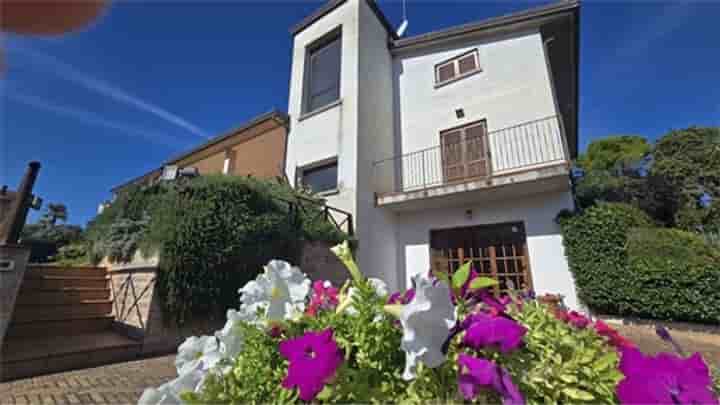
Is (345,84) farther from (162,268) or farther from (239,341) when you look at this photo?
(239,341)

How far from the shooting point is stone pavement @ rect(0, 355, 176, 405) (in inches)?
92.7

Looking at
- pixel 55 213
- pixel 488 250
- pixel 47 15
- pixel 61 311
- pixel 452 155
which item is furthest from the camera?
pixel 55 213

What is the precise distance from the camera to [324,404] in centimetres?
68

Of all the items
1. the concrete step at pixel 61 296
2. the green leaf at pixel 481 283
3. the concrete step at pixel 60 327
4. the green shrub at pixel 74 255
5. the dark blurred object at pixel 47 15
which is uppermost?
the dark blurred object at pixel 47 15

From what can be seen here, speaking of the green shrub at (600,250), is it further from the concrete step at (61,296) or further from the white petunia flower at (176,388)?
the concrete step at (61,296)

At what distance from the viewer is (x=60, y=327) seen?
3828 mm

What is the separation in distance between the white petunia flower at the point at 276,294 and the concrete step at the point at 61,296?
5.16 metres

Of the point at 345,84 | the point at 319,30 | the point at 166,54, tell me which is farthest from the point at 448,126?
the point at 166,54

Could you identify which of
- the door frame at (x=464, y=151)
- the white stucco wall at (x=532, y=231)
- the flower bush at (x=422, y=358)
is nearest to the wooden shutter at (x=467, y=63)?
the door frame at (x=464, y=151)

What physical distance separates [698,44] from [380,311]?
11.5 metres

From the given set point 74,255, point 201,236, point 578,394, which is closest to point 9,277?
point 201,236

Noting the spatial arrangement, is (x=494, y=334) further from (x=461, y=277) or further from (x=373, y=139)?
(x=373, y=139)

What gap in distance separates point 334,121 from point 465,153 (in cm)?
381

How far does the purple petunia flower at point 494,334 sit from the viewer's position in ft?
2.09
